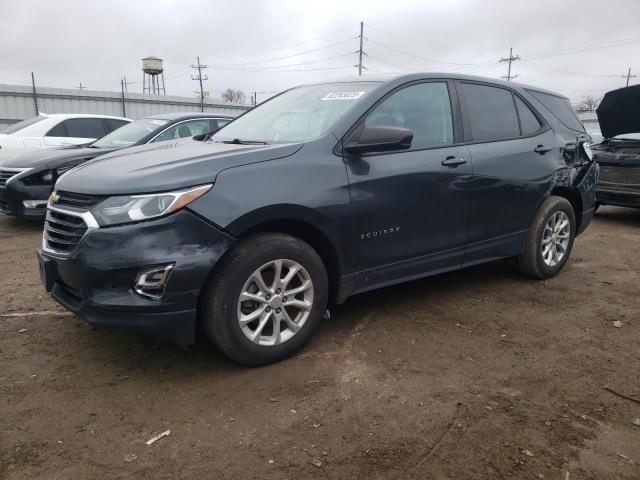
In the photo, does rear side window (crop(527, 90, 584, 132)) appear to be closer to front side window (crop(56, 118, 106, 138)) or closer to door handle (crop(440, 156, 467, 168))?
door handle (crop(440, 156, 467, 168))

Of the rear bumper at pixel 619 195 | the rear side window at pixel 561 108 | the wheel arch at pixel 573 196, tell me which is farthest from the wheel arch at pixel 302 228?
the rear bumper at pixel 619 195

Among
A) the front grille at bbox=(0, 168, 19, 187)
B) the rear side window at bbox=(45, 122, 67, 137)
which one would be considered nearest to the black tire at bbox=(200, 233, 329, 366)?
the front grille at bbox=(0, 168, 19, 187)

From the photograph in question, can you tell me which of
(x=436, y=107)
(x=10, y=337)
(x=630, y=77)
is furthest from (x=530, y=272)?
(x=630, y=77)

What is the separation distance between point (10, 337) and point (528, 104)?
14.8 ft

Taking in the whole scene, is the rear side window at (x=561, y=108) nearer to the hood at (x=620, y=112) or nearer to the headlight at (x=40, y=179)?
the hood at (x=620, y=112)

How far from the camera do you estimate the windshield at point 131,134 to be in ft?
23.1

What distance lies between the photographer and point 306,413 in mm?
2574

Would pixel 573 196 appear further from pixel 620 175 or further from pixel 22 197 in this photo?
pixel 22 197

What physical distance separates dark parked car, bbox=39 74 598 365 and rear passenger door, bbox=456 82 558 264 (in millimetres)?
16

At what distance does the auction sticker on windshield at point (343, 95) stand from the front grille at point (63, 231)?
74.4 inches

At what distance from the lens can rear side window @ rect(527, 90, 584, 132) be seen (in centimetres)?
475

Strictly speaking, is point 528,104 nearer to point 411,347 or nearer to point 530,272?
point 530,272

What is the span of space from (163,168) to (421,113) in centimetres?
192

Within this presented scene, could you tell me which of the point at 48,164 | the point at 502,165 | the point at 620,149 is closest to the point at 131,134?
the point at 48,164
